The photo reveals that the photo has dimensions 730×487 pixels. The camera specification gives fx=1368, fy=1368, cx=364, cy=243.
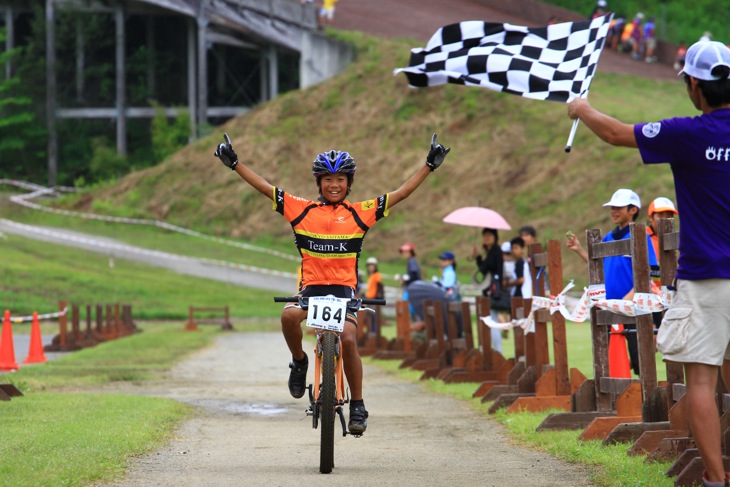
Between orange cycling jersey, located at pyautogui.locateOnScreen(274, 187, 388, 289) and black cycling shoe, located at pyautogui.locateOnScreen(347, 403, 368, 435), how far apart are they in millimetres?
864

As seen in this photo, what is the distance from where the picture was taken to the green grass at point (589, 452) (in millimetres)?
8195

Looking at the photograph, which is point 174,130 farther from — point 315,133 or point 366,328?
point 366,328

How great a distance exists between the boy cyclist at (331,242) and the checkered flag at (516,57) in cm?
211

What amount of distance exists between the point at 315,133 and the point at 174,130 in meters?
8.95

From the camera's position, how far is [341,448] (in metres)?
10.5

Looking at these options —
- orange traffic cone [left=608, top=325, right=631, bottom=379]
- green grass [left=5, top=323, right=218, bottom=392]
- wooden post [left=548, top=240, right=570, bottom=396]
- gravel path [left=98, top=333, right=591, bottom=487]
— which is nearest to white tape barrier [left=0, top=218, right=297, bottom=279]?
green grass [left=5, top=323, right=218, bottom=392]

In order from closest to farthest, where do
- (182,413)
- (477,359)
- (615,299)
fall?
(615,299) < (182,413) < (477,359)

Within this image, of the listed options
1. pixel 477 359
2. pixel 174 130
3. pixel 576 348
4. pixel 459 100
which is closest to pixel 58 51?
pixel 174 130

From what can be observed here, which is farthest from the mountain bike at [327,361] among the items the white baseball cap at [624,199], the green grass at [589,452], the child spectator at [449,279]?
the child spectator at [449,279]

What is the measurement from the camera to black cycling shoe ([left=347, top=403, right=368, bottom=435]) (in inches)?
371

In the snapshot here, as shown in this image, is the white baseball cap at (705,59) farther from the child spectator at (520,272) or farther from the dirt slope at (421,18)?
Result: the dirt slope at (421,18)

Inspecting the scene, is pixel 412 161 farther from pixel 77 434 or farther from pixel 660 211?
pixel 77 434

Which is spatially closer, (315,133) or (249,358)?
(249,358)

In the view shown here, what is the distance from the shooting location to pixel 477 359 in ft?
55.0
